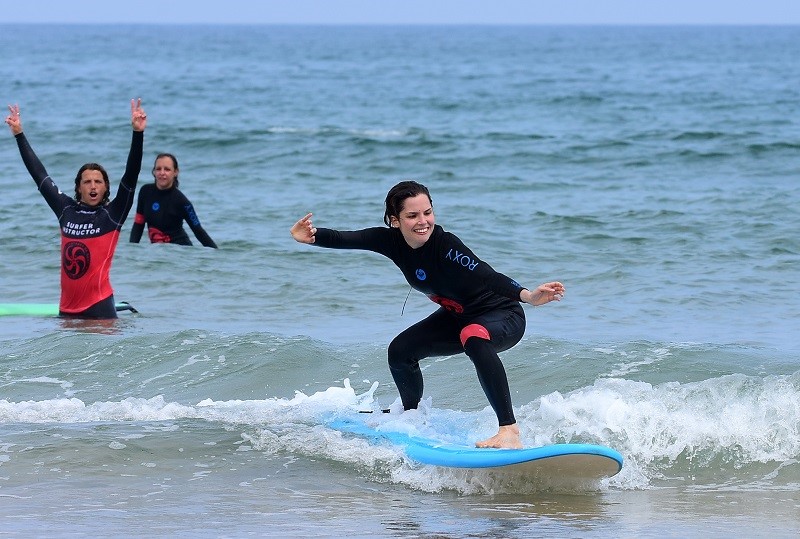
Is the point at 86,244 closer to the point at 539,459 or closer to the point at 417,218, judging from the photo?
Result: the point at 417,218

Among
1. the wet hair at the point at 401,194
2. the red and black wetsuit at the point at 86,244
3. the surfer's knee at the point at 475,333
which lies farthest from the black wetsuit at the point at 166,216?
the surfer's knee at the point at 475,333

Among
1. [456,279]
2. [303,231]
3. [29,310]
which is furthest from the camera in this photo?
[29,310]

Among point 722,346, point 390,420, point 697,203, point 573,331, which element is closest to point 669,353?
point 722,346

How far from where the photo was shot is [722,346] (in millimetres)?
8977

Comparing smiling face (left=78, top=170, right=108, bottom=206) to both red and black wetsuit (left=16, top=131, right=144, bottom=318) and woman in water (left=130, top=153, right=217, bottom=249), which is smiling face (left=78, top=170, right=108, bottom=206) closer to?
red and black wetsuit (left=16, top=131, right=144, bottom=318)

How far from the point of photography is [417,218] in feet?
19.4

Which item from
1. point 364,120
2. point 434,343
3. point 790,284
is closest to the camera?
point 434,343

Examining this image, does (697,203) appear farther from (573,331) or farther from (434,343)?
(434,343)

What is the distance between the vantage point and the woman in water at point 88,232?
9375 millimetres

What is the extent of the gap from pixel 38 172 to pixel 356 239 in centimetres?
403

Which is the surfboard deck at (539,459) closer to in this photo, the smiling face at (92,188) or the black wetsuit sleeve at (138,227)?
the smiling face at (92,188)

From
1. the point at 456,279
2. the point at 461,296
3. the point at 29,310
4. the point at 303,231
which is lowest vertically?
the point at 29,310

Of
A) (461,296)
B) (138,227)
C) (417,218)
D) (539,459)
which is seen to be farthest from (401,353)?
(138,227)

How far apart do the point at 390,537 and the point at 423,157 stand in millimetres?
18502
